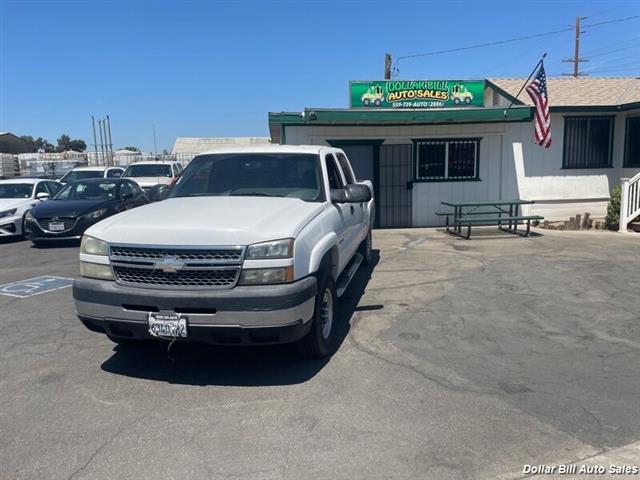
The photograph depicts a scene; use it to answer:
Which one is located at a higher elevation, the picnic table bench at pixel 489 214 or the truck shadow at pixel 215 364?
the picnic table bench at pixel 489 214

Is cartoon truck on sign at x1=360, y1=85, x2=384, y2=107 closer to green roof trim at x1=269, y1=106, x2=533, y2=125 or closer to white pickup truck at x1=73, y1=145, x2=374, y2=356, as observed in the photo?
green roof trim at x1=269, y1=106, x2=533, y2=125

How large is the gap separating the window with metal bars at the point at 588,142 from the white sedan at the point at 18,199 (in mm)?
13966

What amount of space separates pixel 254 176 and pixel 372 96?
409 inches

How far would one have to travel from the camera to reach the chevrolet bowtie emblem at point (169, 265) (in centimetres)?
397

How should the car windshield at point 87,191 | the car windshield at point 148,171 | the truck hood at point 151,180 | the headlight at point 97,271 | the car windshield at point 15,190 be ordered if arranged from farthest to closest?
the car windshield at point 148,171 < the truck hood at point 151,180 < the car windshield at point 15,190 < the car windshield at point 87,191 < the headlight at point 97,271

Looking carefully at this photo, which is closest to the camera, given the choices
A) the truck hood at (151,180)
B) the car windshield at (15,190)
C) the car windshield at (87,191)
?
the car windshield at (87,191)

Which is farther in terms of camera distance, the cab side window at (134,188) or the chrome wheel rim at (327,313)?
the cab side window at (134,188)

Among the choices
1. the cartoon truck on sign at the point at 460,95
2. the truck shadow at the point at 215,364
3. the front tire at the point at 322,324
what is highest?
the cartoon truck on sign at the point at 460,95

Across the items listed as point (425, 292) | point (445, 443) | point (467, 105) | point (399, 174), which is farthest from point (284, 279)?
point (467, 105)

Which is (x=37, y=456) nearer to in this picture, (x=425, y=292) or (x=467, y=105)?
(x=425, y=292)

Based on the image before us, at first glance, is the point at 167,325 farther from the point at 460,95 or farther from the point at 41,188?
the point at 460,95

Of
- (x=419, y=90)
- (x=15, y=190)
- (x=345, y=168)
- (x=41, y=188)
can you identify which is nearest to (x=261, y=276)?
(x=345, y=168)

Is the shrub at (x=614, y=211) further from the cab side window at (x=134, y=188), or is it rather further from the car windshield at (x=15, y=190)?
the car windshield at (x=15, y=190)

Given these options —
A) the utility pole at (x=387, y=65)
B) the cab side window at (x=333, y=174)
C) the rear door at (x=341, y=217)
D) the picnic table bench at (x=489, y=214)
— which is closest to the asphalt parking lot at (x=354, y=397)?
the rear door at (x=341, y=217)
